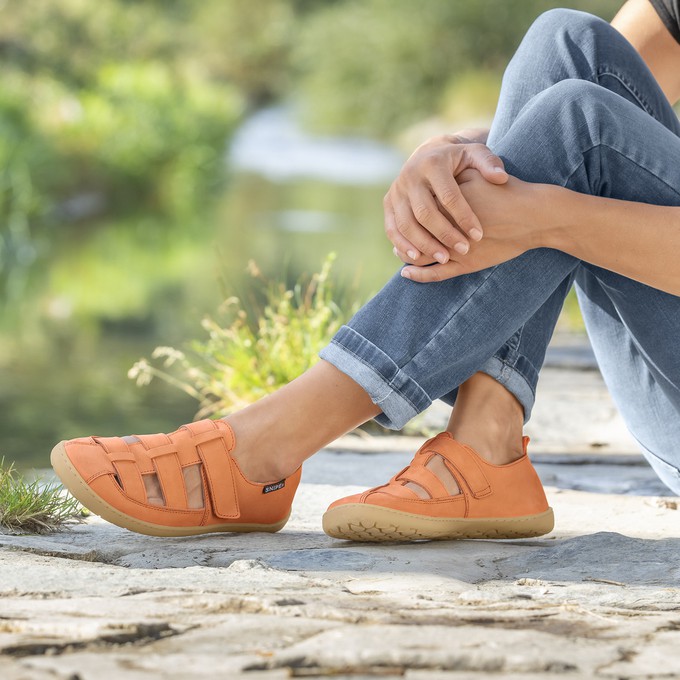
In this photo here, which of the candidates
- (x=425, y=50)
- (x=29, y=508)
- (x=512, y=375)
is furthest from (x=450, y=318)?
(x=425, y=50)

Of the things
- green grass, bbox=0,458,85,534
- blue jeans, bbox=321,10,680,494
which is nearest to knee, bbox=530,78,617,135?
blue jeans, bbox=321,10,680,494

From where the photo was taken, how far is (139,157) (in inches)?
392

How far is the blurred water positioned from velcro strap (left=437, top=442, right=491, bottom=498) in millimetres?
1265

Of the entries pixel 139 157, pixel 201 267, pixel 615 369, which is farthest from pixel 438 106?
pixel 615 369

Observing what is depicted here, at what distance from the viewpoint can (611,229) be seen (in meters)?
1.49

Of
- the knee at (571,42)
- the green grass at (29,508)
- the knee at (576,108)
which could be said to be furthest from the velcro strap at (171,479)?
the knee at (571,42)

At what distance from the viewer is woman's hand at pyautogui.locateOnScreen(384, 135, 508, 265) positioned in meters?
1.47

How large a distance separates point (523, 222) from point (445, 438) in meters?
0.34

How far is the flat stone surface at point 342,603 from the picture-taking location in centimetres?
98

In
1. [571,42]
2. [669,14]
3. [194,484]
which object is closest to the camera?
[194,484]

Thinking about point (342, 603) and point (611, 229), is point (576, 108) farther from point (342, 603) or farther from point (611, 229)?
point (342, 603)

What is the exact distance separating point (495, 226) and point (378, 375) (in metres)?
0.25

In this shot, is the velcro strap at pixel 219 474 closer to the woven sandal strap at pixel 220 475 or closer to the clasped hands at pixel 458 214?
the woven sandal strap at pixel 220 475

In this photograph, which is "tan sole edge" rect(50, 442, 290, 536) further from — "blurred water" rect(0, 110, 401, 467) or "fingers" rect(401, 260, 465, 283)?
"blurred water" rect(0, 110, 401, 467)
